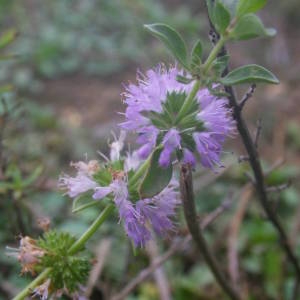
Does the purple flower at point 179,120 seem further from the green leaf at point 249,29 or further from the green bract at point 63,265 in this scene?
the green bract at point 63,265

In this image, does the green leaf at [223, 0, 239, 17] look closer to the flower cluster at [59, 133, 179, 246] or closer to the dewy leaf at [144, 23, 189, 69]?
the dewy leaf at [144, 23, 189, 69]

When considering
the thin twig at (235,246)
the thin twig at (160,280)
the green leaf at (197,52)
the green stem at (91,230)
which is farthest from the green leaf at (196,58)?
the thin twig at (160,280)

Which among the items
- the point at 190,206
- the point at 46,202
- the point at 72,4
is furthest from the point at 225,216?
the point at 72,4

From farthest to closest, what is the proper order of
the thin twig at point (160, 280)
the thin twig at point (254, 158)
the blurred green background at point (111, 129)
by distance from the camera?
the blurred green background at point (111, 129) < the thin twig at point (160, 280) < the thin twig at point (254, 158)

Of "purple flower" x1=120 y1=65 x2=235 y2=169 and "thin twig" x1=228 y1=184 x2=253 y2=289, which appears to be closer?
"purple flower" x1=120 y1=65 x2=235 y2=169

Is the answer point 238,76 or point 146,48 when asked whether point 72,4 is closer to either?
point 146,48

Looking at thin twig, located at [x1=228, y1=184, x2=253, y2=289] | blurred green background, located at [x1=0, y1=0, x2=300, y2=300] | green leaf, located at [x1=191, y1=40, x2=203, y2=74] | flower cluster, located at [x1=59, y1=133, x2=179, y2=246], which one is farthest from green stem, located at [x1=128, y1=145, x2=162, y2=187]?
thin twig, located at [x1=228, y1=184, x2=253, y2=289]

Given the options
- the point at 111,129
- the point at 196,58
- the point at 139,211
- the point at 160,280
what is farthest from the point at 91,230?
the point at 111,129
